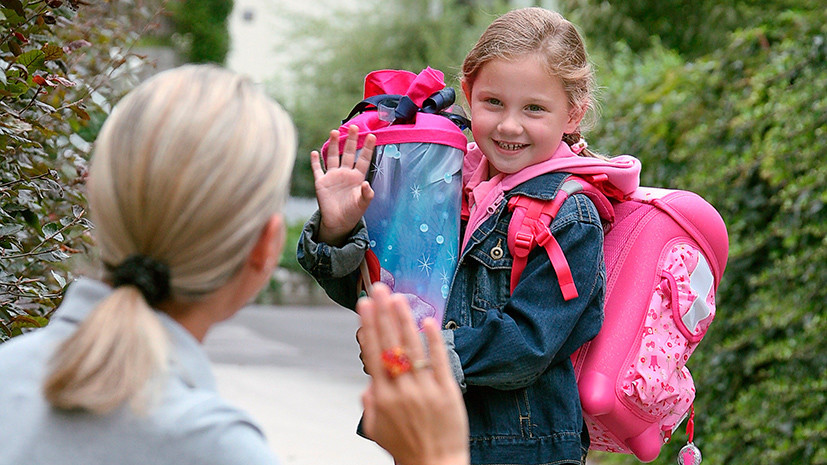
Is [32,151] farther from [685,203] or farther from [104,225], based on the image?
[685,203]

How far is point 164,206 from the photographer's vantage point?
1332 mm

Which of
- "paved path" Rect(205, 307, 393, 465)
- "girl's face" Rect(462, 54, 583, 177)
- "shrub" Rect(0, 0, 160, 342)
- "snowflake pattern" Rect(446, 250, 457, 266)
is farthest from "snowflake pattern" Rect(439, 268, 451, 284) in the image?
"paved path" Rect(205, 307, 393, 465)

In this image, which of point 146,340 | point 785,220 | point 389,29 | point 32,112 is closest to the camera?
point 146,340

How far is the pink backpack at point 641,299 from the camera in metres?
2.29

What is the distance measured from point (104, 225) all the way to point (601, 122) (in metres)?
5.12

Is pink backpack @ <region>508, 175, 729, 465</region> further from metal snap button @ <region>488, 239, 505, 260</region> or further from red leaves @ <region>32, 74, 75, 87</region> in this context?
red leaves @ <region>32, 74, 75, 87</region>

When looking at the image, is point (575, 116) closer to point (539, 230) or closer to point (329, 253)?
point (539, 230)

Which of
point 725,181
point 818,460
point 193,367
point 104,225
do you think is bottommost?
point 818,460

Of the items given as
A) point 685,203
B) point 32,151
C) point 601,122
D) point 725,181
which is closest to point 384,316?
point 685,203

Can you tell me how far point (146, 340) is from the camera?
4.34 ft

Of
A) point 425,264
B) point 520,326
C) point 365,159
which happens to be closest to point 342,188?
point 365,159

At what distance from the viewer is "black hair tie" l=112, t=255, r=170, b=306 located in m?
1.36

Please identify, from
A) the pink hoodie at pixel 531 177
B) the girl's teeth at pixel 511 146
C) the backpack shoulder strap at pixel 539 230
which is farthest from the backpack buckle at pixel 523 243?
the girl's teeth at pixel 511 146

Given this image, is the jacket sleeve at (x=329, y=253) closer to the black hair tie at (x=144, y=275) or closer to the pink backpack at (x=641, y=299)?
the pink backpack at (x=641, y=299)
